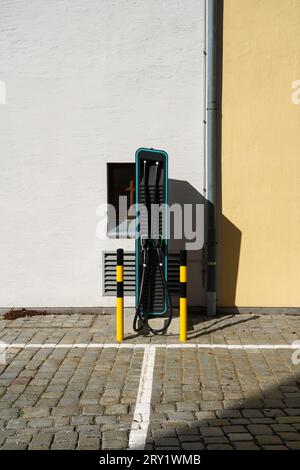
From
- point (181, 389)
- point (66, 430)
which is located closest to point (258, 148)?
point (181, 389)

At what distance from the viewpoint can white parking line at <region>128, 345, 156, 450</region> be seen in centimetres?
405

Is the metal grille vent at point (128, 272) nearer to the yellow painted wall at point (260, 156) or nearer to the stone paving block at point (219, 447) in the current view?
the yellow painted wall at point (260, 156)

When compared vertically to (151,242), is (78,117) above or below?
above

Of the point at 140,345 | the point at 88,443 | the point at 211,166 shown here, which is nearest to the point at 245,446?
the point at 88,443

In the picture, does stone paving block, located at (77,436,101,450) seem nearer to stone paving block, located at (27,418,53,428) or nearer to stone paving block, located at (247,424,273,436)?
stone paving block, located at (27,418,53,428)

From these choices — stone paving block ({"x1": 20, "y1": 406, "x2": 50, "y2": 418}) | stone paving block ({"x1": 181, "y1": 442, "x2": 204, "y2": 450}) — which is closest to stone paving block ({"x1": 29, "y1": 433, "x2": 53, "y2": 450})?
stone paving block ({"x1": 20, "y1": 406, "x2": 50, "y2": 418})

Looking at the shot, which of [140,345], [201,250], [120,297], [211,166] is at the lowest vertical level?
[140,345]

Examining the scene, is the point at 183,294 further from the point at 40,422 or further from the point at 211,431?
the point at 40,422

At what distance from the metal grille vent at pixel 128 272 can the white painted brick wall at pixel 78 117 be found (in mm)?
146

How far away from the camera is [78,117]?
8.11 m

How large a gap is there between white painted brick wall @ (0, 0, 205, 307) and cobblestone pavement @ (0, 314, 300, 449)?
1.30 m

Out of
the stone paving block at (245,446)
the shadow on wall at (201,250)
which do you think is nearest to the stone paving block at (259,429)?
the stone paving block at (245,446)

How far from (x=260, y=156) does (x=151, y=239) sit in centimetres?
230

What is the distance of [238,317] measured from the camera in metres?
8.05
